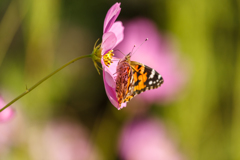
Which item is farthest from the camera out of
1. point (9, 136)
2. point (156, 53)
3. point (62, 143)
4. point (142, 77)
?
point (156, 53)

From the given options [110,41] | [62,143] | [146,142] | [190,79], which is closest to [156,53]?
[190,79]

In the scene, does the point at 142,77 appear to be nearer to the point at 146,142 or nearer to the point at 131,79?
the point at 131,79

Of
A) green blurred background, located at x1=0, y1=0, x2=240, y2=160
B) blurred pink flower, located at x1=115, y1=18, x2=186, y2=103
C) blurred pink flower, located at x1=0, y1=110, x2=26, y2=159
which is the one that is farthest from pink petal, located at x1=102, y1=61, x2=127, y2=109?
blurred pink flower, located at x1=115, y1=18, x2=186, y2=103

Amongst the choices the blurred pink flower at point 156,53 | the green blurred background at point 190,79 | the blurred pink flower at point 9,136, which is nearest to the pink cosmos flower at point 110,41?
the blurred pink flower at point 9,136

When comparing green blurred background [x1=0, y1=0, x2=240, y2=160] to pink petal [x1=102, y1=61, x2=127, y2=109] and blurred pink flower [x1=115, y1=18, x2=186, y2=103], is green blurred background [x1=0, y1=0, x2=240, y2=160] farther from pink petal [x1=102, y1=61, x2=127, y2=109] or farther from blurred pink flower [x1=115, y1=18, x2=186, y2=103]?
pink petal [x1=102, y1=61, x2=127, y2=109]

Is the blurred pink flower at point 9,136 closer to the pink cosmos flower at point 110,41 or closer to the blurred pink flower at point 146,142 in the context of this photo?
the blurred pink flower at point 146,142

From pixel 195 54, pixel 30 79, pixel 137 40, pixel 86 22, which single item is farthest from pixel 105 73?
pixel 86 22

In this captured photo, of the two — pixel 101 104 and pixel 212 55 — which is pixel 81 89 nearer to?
pixel 101 104
